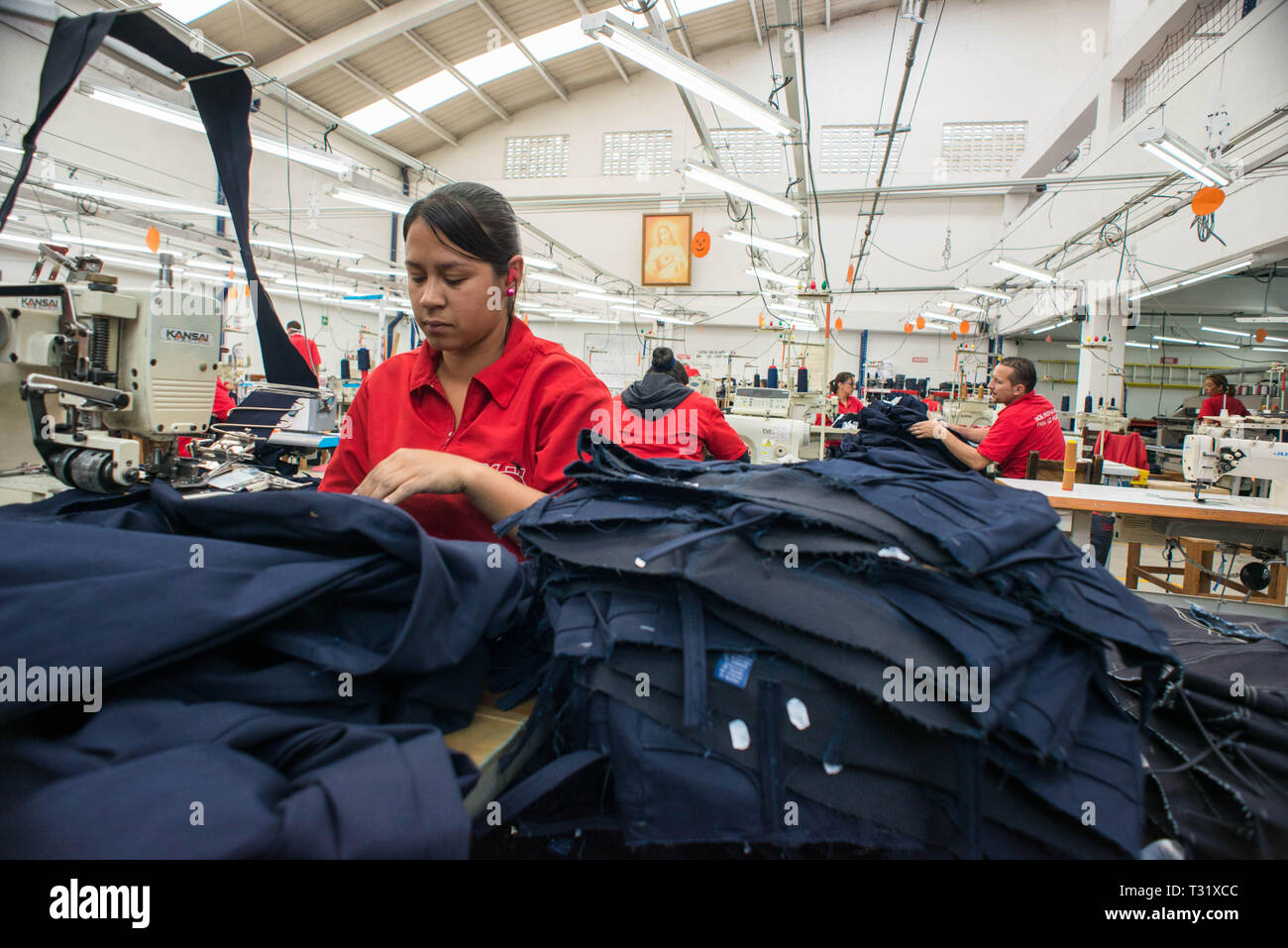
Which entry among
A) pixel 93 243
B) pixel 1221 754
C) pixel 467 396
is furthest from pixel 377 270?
pixel 1221 754

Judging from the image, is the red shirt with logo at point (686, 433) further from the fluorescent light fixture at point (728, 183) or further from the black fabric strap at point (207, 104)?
the fluorescent light fixture at point (728, 183)

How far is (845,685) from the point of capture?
0.59 metres

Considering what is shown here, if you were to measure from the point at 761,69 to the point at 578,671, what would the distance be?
15571mm

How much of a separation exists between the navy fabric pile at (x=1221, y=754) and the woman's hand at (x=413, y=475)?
889 millimetres

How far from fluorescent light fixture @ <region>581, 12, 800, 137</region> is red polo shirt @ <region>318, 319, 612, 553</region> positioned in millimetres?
2878

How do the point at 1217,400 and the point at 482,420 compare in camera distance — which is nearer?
the point at 482,420

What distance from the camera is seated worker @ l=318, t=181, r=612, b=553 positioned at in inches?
36.8

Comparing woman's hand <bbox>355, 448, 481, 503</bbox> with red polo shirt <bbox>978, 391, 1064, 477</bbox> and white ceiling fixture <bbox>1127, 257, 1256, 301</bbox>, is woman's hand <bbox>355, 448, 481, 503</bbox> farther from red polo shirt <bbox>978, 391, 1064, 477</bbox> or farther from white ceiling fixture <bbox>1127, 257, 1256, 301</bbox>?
white ceiling fixture <bbox>1127, 257, 1256, 301</bbox>

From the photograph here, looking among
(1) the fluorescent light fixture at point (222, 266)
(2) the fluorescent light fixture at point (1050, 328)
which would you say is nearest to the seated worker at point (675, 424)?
(1) the fluorescent light fixture at point (222, 266)

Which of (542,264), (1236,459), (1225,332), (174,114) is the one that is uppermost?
(542,264)

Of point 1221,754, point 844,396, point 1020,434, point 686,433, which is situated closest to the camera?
point 1221,754

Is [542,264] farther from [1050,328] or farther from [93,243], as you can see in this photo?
[1050,328]

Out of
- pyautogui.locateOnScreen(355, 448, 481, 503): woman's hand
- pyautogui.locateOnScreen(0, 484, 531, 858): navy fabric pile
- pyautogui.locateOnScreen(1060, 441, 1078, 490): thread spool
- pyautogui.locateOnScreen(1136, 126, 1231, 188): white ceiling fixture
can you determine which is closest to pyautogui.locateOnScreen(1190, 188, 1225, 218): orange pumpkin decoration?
pyautogui.locateOnScreen(1136, 126, 1231, 188): white ceiling fixture

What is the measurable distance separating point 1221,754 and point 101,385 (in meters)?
1.98
